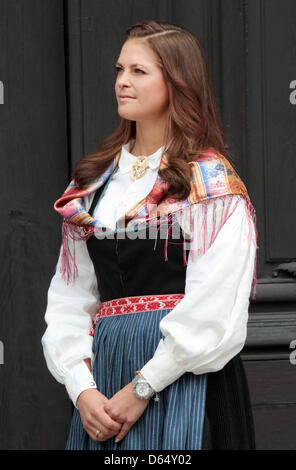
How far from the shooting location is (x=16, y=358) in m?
2.81

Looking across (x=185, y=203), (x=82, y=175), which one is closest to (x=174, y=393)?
(x=185, y=203)

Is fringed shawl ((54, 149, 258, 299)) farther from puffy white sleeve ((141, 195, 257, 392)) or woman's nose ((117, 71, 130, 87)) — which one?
woman's nose ((117, 71, 130, 87))

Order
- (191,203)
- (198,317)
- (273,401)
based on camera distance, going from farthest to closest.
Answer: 1. (273,401)
2. (191,203)
3. (198,317)

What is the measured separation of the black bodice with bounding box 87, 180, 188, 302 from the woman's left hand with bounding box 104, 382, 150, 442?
0.23 m

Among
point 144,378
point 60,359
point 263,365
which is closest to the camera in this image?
point 144,378

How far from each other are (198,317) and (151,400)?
224mm

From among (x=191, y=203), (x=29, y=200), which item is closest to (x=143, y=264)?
(x=191, y=203)

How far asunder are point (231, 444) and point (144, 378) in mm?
261

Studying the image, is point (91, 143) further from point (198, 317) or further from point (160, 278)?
point (198, 317)

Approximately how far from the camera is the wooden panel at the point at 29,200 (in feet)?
9.15

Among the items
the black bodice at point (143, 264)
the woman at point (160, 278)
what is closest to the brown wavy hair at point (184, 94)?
the woman at point (160, 278)

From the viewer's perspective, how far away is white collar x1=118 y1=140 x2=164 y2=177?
2018 millimetres

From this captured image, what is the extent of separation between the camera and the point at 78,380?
76.4 inches

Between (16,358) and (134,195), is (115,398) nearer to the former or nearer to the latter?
(134,195)
